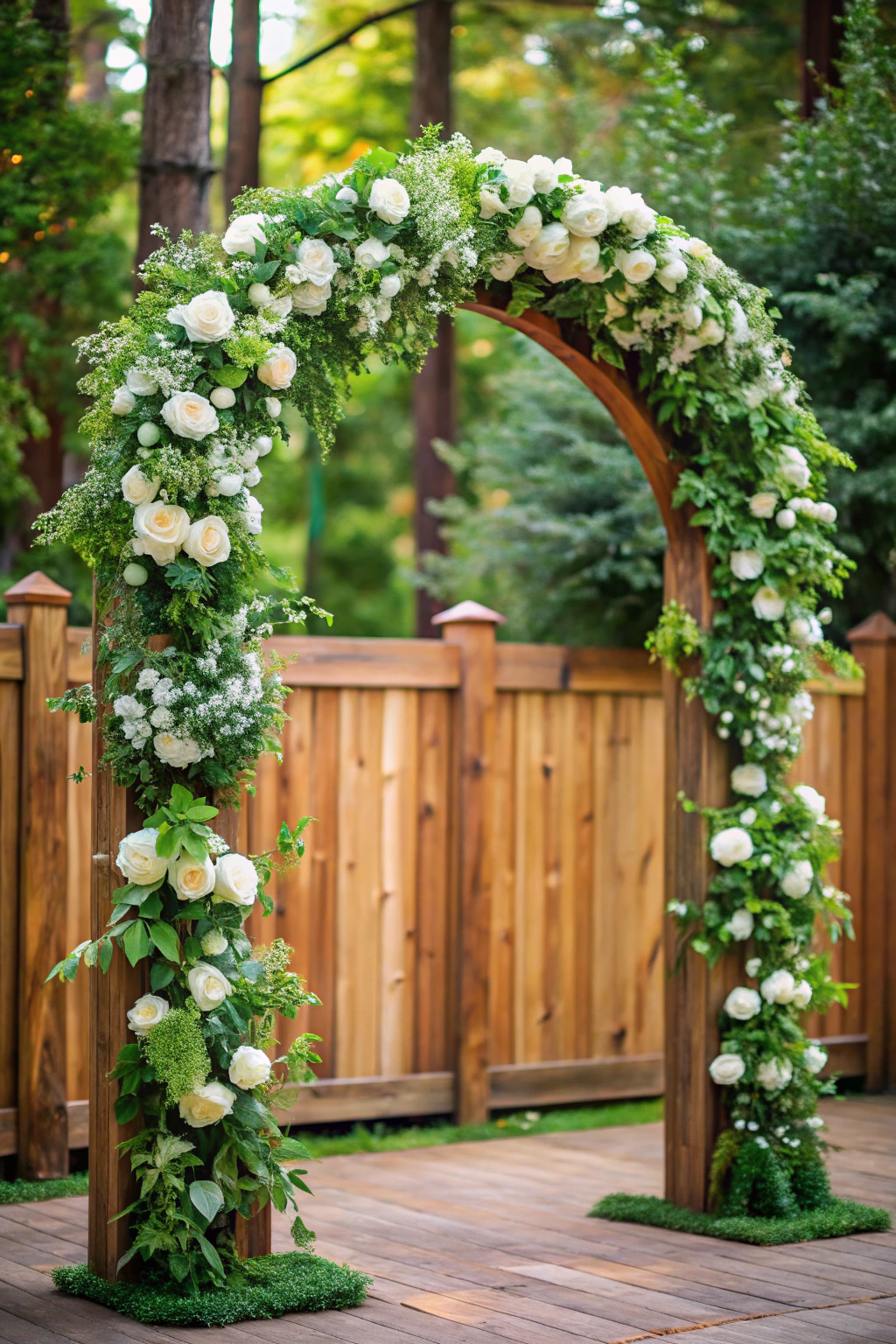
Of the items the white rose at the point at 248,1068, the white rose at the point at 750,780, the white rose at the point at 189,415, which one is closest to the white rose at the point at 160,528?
the white rose at the point at 189,415

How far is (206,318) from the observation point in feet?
10.1

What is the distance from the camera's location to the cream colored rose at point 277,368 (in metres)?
3.17

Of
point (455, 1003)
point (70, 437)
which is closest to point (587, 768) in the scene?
point (455, 1003)

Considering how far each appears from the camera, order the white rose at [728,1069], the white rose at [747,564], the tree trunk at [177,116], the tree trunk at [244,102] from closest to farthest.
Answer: the white rose at [728,1069] < the white rose at [747,564] < the tree trunk at [177,116] < the tree trunk at [244,102]

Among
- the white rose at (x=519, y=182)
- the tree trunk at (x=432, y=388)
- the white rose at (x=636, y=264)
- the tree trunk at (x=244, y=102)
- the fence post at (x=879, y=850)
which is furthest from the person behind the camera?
the tree trunk at (x=432, y=388)

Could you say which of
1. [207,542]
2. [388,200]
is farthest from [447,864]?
[388,200]

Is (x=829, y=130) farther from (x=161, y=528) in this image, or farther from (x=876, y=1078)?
(x=161, y=528)

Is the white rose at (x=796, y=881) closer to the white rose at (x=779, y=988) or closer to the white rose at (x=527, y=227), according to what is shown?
the white rose at (x=779, y=988)

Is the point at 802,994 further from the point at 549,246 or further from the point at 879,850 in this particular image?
the point at 879,850

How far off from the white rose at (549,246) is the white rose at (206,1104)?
7.21 feet

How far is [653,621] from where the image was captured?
672 centimetres

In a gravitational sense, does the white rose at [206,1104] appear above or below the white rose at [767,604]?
below

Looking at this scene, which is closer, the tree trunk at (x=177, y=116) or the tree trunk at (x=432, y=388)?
the tree trunk at (x=177, y=116)

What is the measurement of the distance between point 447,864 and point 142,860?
2.32 metres
